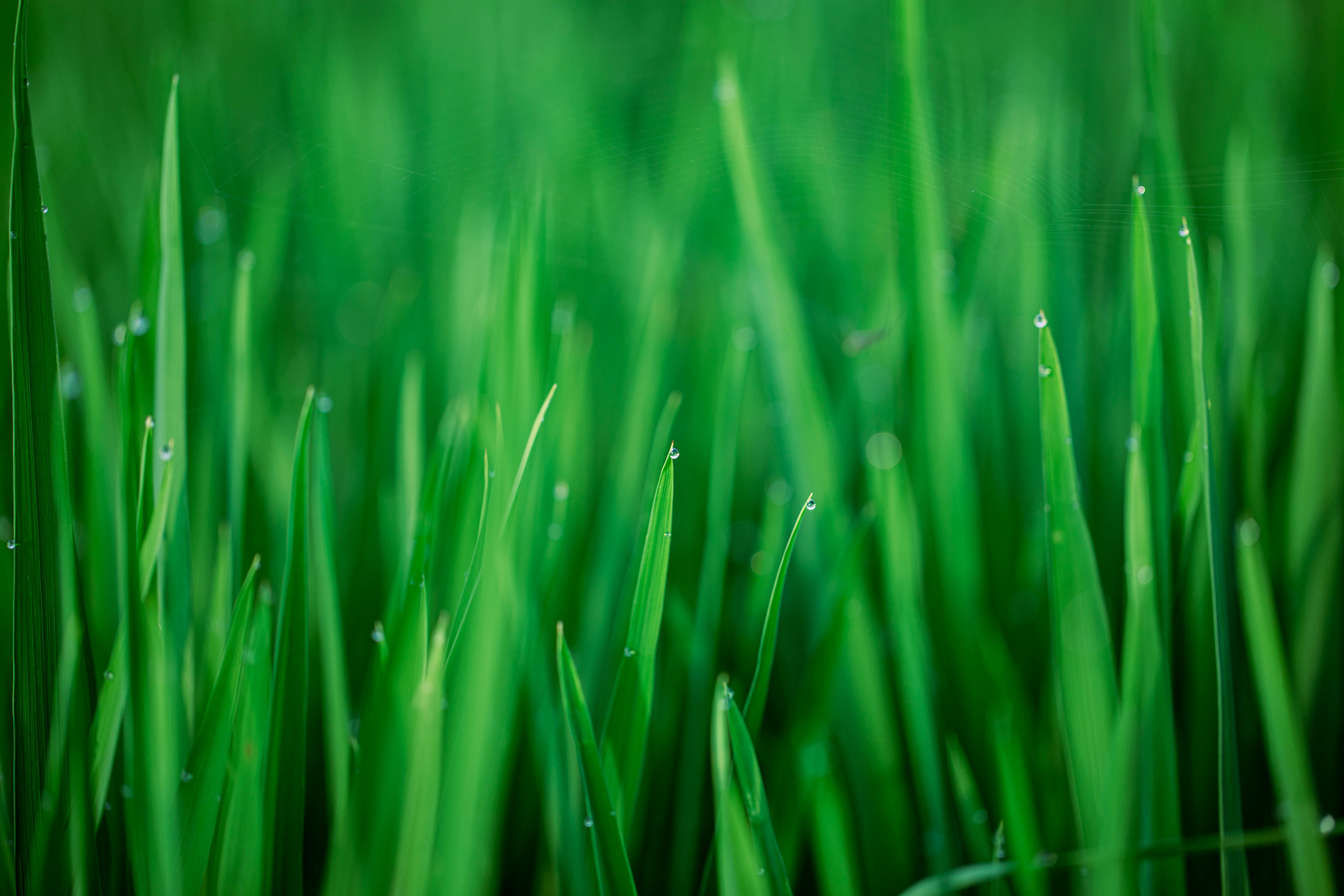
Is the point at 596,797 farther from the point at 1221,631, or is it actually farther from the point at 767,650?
the point at 1221,631

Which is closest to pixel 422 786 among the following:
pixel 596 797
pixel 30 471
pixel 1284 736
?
pixel 596 797

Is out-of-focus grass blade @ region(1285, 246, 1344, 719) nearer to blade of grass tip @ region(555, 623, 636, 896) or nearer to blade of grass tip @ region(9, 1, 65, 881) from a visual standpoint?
blade of grass tip @ region(555, 623, 636, 896)

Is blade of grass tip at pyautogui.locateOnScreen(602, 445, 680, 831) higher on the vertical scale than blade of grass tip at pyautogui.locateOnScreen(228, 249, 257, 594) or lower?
lower

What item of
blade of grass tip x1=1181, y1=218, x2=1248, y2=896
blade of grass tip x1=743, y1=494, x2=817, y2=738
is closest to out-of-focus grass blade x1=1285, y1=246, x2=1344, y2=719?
blade of grass tip x1=1181, y1=218, x2=1248, y2=896

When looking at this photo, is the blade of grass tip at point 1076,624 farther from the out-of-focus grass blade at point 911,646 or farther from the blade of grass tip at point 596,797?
the blade of grass tip at point 596,797

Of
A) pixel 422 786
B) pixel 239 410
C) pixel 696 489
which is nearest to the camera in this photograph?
pixel 422 786

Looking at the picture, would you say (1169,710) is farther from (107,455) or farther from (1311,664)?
(107,455)

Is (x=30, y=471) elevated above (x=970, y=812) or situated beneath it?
elevated above

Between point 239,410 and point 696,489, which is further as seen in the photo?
point 696,489
